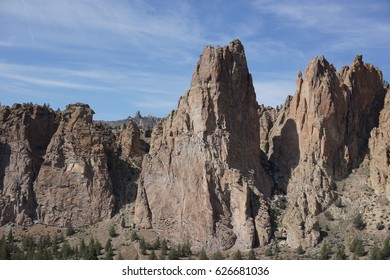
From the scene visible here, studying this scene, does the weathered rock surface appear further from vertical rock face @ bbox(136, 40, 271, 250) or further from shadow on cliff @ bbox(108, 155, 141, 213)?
vertical rock face @ bbox(136, 40, 271, 250)

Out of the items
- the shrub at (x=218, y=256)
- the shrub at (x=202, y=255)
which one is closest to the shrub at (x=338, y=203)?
the shrub at (x=218, y=256)

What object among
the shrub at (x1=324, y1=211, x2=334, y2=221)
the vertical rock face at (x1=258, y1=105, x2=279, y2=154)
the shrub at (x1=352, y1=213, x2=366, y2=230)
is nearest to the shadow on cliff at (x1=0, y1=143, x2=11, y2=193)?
the vertical rock face at (x1=258, y1=105, x2=279, y2=154)

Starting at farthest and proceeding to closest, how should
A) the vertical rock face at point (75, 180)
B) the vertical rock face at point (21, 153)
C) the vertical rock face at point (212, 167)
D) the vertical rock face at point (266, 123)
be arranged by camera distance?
the vertical rock face at point (266, 123) < the vertical rock face at point (21, 153) < the vertical rock face at point (75, 180) < the vertical rock face at point (212, 167)

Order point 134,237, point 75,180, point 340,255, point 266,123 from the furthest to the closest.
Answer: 1. point 266,123
2. point 75,180
3. point 134,237
4. point 340,255

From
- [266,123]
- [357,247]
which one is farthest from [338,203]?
[266,123]

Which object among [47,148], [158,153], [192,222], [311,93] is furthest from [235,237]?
[47,148]

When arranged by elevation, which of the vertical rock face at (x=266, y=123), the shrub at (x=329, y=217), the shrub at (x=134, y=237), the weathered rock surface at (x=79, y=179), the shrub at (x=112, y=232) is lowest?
the shrub at (x=134, y=237)

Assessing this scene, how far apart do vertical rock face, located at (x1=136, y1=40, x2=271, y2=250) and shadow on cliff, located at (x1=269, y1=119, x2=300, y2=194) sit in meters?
3.26

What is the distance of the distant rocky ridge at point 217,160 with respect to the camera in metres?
122

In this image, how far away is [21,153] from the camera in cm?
14000

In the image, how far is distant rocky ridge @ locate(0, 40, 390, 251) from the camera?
121562 millimetres

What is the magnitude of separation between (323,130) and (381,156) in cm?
1204

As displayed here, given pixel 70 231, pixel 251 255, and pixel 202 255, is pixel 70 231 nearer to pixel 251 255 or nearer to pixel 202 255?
pixel 202 255

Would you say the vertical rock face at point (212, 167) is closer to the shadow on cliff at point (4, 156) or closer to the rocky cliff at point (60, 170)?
the rocky cliff at point (60, 170)
